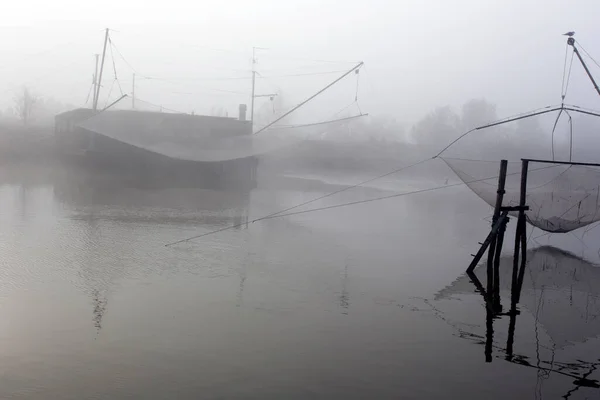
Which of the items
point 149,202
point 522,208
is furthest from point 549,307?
point 149,202

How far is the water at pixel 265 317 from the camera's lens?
18.5 ft

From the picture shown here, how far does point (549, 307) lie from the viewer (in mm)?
9227

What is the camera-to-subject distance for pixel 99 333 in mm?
6590

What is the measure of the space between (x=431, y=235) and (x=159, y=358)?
11975 mm

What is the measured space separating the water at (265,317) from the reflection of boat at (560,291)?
0.15ft

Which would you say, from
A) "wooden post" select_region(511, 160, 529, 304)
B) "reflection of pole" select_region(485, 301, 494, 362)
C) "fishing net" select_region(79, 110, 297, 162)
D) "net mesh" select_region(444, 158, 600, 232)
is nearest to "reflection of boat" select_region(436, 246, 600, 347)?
"wooden post" select_region(511, 160, 529, 304)

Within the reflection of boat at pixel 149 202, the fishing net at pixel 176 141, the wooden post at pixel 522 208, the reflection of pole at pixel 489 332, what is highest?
the fishing net at pixel 176 141

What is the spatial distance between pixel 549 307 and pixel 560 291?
4.59 ft

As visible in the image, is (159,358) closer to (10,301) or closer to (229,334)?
(229,334)

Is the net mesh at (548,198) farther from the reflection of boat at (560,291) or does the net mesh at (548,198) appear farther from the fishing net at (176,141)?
the fishing net at (176,141)

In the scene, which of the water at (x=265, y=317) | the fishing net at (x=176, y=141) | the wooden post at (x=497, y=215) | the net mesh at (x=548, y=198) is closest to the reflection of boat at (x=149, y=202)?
the water at (x=265, y=317)

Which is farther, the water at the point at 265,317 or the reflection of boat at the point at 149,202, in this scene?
the reflection of boat at the point at 149,202

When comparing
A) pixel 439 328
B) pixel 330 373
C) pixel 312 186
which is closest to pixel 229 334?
pixel 330 373

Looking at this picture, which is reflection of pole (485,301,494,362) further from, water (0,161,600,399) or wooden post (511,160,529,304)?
wooden post (511,160,529,304)
